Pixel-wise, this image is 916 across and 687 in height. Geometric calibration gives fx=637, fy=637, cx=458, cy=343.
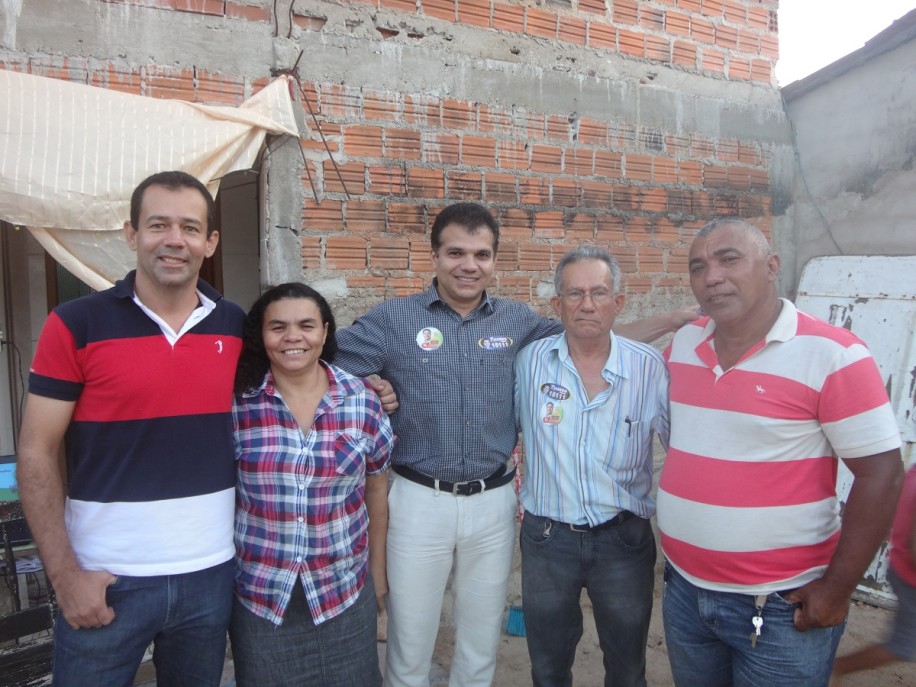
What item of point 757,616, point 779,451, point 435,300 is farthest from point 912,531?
point 435,300

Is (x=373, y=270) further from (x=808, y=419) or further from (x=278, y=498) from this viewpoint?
(x=808, y=419)

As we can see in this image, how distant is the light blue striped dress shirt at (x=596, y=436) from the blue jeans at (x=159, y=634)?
1.14 m

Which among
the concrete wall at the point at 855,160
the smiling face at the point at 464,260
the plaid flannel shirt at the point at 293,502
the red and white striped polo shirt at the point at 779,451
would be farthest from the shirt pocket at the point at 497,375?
the concrete wall at the point at 855,160

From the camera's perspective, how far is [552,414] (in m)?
2.38

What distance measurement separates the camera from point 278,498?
1.97 meters

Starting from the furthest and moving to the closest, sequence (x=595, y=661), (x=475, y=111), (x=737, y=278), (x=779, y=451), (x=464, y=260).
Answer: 1. (x=475, y=111)
2. (x=595, y=661)
3. (x=464, y=260)
4. (x=737, y=278)
5. (x=779, y=451)

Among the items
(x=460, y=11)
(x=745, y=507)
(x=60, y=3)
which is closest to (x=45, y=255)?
(x=60, y=3)

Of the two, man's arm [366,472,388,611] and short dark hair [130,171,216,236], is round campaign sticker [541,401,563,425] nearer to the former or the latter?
man's arm [366,472,388,611]

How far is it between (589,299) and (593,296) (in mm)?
21

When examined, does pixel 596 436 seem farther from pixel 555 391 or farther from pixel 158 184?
pixel 158 184

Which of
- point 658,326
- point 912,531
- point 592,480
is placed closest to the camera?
point 912,531

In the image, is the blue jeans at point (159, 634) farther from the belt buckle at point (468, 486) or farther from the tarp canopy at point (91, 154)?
the tarp canopy at point (91, 154)

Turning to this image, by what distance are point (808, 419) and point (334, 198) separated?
2.47 metres

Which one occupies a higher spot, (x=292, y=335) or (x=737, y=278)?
(x=737, y=278)
